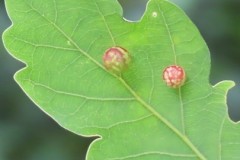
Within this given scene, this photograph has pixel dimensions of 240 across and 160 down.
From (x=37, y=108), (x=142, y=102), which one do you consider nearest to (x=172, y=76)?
(x=142, y=102)

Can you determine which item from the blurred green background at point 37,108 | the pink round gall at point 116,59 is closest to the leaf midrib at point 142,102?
the pink round gall at point 116,59

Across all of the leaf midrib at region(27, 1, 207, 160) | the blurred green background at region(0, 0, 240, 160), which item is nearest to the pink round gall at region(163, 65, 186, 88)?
the leaf midrib at region(27, 1, 207, 160)

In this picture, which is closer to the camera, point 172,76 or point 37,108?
point 172,76

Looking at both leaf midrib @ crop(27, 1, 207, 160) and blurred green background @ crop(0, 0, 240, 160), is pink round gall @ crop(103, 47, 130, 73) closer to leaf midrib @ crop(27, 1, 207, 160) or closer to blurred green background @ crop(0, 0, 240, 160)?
leaf midrib @ crop(27, 1, 207, 160)

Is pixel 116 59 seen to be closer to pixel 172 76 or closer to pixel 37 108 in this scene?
pixel 172 76

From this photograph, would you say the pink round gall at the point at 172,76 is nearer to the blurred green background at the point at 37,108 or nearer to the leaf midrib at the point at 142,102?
the leaf midrib at the point at 142,102

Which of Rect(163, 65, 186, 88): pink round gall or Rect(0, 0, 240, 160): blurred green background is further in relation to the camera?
Rect(0, 0, 240, 160): blurred green background
